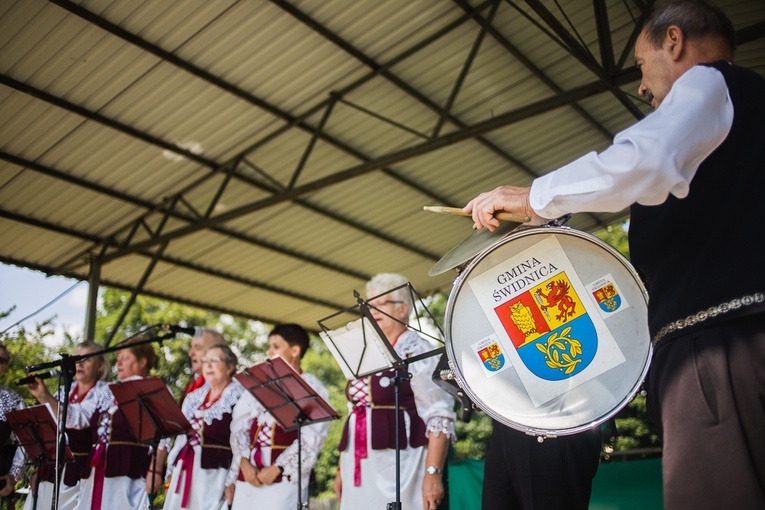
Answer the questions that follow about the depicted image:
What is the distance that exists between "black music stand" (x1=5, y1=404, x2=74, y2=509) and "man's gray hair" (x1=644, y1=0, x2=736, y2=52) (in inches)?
216

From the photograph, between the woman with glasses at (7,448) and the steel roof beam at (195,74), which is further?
the steel roof beam at (195,74)

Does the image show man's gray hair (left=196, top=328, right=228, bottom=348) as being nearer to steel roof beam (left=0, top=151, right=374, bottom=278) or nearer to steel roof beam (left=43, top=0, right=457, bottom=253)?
steel roof beam (left=43, top=0, right=457, bottom=253)

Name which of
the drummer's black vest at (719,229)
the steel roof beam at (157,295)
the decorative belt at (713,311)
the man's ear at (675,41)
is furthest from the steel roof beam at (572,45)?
the steel roof beam at (157,295)

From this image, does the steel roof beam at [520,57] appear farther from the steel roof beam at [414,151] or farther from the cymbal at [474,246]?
the cymbal at [474,246]

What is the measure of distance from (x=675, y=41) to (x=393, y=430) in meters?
3.25

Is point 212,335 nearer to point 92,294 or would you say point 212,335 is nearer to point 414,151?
point 414,151

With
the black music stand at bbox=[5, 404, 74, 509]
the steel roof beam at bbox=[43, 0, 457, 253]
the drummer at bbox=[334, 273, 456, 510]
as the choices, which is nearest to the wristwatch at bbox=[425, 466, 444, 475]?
the drummer at bbox=[334, 273, 456, 510]

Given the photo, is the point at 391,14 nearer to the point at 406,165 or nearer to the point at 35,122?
the point at 406,165

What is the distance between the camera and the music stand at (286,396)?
4.89m

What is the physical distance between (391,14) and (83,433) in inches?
195

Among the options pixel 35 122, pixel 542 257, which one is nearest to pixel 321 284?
pixel 35 122

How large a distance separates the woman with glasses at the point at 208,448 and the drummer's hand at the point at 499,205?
416 centimetres

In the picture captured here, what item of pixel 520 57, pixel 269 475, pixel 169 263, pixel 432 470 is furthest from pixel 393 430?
pixel 169 263

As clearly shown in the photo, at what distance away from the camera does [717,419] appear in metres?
1.62
